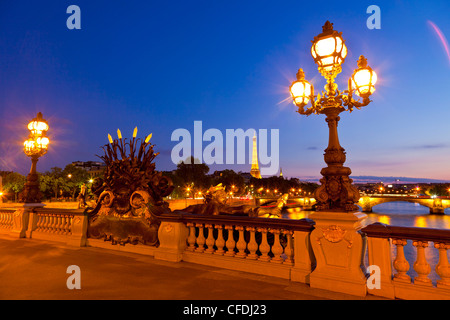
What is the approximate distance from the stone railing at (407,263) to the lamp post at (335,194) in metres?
0.25

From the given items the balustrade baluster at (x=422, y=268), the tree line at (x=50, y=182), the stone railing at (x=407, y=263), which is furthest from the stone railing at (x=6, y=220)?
the tree line at (x=50, y=182)

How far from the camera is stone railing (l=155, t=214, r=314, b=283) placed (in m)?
5.46

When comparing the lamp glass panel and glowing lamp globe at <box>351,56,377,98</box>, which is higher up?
the lamp glass panel

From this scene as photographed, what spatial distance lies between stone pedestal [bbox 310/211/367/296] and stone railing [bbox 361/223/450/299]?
8.8 inches

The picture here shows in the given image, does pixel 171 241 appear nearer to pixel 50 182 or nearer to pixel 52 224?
pixel 52 224

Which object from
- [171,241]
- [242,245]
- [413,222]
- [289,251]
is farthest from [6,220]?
[413,222]

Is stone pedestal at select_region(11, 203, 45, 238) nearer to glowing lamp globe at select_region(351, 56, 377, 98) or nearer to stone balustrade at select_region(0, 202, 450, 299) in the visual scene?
stone balustrade at select_region(0, 202, 450, 299)

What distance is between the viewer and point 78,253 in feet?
26.1

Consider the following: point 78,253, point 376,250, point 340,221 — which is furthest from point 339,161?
point 78,253

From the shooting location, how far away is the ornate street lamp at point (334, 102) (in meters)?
5.16

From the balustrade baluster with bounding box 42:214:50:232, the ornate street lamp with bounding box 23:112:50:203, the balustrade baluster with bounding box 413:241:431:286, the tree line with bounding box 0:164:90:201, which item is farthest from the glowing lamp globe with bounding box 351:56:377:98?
the tree line with bounding box 0:164:90:201
